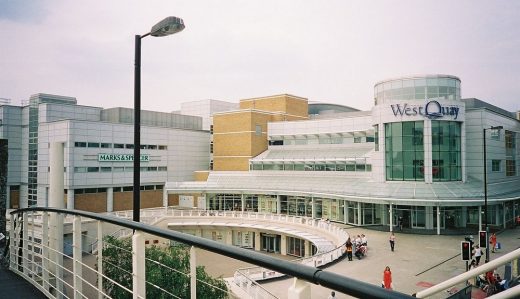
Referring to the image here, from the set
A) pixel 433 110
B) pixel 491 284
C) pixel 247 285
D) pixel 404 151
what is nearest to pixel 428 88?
pixel 433 110

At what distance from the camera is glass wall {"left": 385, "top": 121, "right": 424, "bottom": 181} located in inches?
1373

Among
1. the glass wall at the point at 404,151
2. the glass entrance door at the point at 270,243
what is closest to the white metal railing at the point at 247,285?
the glass entrance door at the point at 270,243

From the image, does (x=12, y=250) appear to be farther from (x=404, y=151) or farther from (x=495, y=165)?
(x=495, y=165)

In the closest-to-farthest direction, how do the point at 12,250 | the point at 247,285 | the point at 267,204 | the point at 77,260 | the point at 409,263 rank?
the point at 77,260
the point at 12,250
the point at 247,285
the point at 409,263
the point at 267,204

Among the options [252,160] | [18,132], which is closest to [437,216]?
[252,160]

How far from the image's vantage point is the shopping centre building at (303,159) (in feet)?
113

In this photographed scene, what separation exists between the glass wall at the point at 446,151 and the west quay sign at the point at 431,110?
0.78m

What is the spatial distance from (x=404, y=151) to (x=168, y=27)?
31.8 meters

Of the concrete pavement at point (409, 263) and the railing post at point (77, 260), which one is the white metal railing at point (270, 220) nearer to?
the concrete pavement at point (409, 263)

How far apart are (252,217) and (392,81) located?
19.5 m

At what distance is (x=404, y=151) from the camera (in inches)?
1393

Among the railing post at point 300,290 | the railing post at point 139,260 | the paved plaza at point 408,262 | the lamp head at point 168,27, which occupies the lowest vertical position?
the paved plaza at point 408,262

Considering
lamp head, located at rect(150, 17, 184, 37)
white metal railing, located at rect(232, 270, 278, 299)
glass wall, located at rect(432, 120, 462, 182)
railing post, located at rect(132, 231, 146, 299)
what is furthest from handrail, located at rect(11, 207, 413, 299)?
glass wall, located at rect(432, 120, 462, 182)

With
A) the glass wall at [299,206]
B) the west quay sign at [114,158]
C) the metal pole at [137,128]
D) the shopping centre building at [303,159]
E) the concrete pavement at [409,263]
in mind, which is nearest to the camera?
the metal pole at [137,128]
